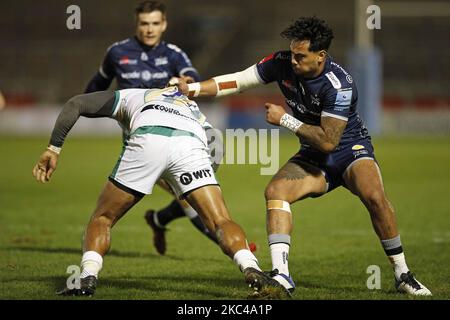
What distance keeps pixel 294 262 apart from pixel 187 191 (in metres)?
2.86

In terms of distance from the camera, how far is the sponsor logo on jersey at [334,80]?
7031 mm

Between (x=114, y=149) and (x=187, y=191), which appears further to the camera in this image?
(x=114, y=149)

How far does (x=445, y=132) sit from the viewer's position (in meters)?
37.2

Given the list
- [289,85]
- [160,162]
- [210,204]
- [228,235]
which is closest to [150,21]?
[289,85]

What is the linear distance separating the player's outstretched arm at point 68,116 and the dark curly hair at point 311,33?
154 cm

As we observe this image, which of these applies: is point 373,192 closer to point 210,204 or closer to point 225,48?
point 210,204

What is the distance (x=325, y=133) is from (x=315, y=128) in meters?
0.09

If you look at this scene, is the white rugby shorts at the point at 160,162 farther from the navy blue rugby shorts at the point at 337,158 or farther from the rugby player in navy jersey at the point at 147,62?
the rugby player in navy jersey at the point at 147,62

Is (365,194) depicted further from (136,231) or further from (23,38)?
(23,38)

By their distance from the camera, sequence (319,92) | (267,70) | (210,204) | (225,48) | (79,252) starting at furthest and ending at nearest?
(225,48), (79,252), (267,70), (319,92), (210,204)

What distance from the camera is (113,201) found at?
6.66m

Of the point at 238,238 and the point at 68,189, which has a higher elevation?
the point at 68,189

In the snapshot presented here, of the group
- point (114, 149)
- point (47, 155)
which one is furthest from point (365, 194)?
point (114, 149)

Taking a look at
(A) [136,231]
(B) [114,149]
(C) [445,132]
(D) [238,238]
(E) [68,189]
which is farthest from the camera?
(C) [445,132]
